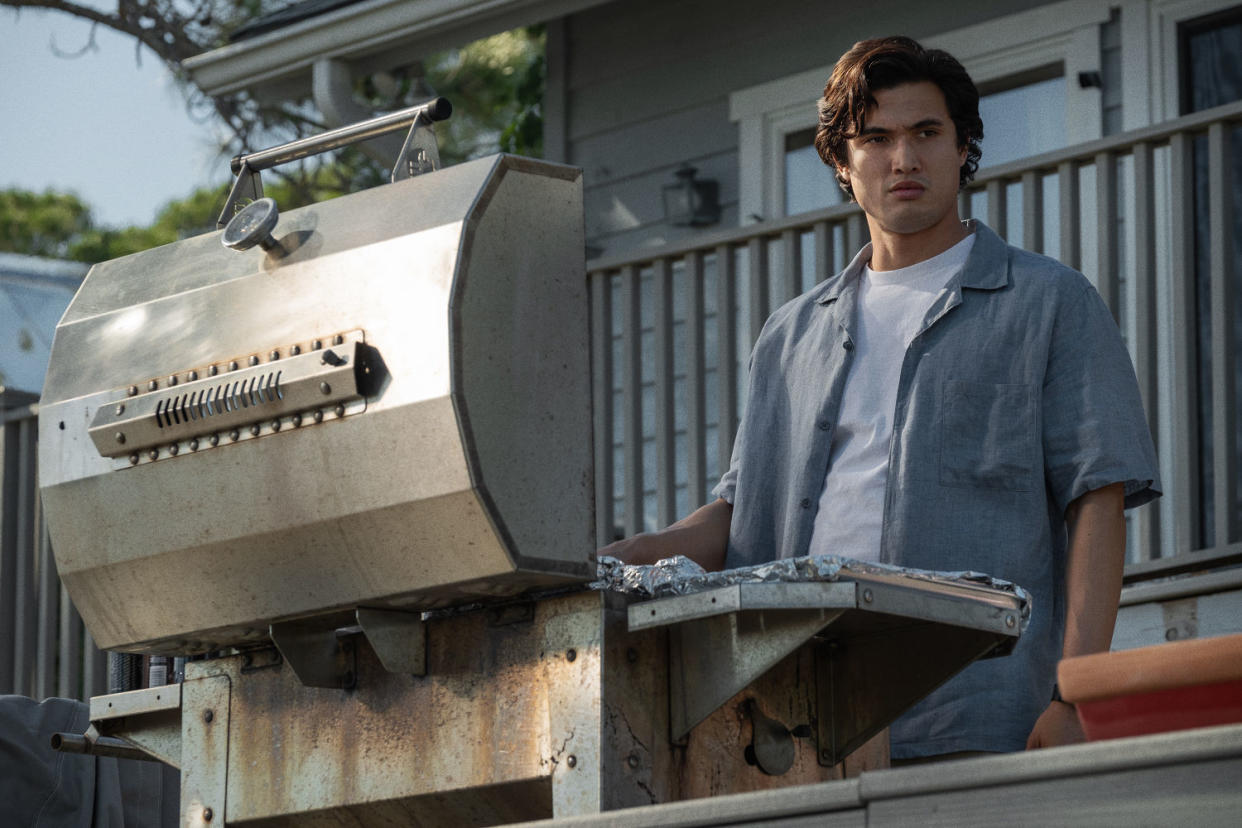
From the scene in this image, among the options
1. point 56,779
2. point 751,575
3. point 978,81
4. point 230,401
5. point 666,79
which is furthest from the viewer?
point 666,79

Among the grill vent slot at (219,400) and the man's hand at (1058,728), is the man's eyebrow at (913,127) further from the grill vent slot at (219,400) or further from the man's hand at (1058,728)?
the grill vent slot at (219,400)

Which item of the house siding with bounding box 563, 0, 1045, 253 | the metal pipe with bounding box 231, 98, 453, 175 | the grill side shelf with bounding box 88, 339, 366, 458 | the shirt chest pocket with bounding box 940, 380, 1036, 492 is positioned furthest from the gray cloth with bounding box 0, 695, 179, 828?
the house siding with bounding box 563, 0, 1045, 253

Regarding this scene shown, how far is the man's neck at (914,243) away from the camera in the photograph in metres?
2.55

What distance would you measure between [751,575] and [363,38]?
5074 mm

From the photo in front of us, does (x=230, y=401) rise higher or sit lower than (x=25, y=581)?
lower

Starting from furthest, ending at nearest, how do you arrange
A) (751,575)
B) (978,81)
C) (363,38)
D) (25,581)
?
(363,38) → (978,81) → (25,581) → (751,575)

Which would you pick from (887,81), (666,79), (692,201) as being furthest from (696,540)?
(666,79)

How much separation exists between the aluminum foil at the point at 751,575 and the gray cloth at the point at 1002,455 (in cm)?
33

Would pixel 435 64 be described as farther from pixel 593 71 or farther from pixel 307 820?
pixel 307 820

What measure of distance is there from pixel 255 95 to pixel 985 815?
20.3ft

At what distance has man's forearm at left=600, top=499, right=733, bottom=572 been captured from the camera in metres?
2.39

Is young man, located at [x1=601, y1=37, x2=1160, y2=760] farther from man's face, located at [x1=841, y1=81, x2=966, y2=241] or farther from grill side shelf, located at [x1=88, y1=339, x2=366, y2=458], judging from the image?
grill side shelf, located at [x1=88, y1=339, x2=366, y2=458]

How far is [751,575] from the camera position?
1874 millimetres

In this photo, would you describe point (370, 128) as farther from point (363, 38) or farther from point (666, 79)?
point (666, 79)
